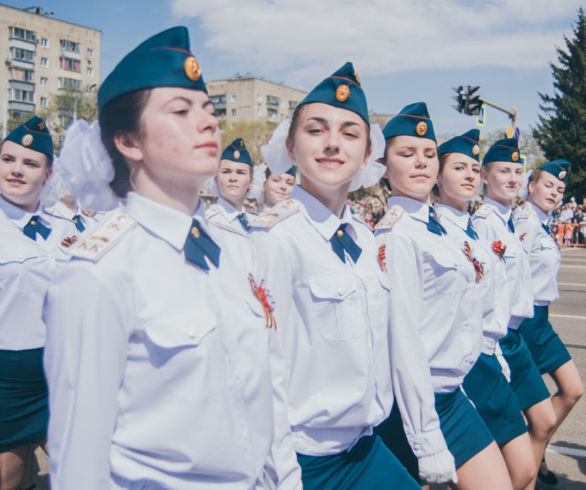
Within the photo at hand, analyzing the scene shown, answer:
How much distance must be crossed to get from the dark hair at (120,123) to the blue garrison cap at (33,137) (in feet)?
8.50

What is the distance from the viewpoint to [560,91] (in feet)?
153

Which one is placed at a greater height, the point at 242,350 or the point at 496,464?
the point at 242,350

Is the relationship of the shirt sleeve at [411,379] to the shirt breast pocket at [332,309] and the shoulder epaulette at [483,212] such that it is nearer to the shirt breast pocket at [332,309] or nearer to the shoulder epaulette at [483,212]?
the shirt breast pocket at [332,309]

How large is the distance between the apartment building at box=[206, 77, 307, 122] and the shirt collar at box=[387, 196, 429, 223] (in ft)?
295

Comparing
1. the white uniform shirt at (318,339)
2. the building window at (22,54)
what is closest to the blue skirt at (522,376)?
the white uniform shirt at (318,339)

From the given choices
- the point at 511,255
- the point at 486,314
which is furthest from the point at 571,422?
the point at 486,314

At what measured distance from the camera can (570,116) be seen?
4509cm

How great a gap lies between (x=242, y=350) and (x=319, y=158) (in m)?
1.07

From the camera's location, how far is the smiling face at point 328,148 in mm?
2652

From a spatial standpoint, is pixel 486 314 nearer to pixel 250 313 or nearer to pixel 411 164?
pixel 411 164

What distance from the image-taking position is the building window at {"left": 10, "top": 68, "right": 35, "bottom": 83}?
69438 mm

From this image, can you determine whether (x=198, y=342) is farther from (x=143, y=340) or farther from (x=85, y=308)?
(x=85, y=308)

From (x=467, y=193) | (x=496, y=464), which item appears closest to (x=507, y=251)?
(x=467, y=193)

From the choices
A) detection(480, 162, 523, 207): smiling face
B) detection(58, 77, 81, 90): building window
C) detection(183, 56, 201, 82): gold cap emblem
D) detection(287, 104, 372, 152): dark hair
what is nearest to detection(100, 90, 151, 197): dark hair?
detection(183, 56, 201, 82): gold cap emblem
